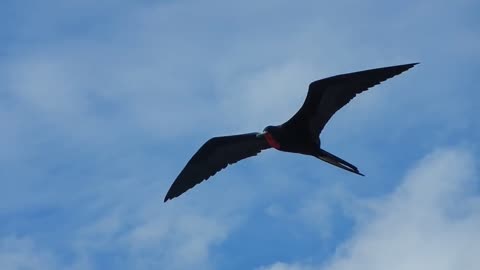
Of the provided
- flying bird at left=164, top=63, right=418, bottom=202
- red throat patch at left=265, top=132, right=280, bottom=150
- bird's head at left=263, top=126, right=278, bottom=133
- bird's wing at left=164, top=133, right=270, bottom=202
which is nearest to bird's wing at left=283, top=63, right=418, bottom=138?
flying bird at left=164, top=63, right=418, bottom=202

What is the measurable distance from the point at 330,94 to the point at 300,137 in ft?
2.94

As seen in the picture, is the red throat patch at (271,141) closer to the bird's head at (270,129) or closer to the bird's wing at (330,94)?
the bird's head at (270,129)

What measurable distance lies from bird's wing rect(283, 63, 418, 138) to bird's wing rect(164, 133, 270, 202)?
1.44 meters

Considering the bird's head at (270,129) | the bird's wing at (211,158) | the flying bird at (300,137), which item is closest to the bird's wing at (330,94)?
the flying bird at (300,137)

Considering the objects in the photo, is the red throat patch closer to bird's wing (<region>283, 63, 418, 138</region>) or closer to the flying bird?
the flying bird

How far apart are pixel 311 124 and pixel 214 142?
2164 mm


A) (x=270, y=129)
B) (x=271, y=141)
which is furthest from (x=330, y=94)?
(x=271, y=141)

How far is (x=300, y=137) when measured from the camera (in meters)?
17.1

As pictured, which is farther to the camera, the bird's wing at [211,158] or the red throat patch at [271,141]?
the bird's wing at [211,158]

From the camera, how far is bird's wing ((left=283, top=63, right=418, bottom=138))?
16.1 metres

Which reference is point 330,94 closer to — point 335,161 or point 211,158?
point 335,161

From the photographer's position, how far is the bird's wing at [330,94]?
53.0ft

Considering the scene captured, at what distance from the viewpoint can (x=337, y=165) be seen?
54.2 ft

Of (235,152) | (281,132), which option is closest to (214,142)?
(235,152)
